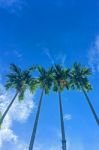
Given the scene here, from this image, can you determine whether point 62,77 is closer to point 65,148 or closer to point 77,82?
point 77,82

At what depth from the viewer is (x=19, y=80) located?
58.9 m

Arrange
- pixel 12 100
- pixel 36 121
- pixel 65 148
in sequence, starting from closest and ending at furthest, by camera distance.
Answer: pixel 65 148
pixel 36 121
pixel 12 100

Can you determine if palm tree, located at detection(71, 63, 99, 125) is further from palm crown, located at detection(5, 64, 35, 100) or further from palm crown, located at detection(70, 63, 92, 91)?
palm crown, located at detection(5, 64, 35, 100)

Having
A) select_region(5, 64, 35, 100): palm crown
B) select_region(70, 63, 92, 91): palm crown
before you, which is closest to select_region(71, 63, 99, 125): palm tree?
select_region(70, 63, 92, 91): palm crown

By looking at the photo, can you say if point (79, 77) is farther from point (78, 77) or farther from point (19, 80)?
point (19, 80)

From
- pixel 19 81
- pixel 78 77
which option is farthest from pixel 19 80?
pixel 78 77

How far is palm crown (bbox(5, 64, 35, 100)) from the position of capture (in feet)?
193

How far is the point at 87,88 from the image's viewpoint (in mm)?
59375

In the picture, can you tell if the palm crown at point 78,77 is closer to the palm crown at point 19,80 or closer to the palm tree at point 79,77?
the palm tree at point 79,77

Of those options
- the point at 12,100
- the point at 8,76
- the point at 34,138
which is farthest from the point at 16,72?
the point at 34,138

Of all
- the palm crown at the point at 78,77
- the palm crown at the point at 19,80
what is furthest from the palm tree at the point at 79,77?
the palm crown at the point at 19,80

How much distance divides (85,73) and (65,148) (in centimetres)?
1674

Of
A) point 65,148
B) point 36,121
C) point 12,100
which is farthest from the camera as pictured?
point 12,100

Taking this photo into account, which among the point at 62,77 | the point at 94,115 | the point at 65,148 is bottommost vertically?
the point at 65,148
